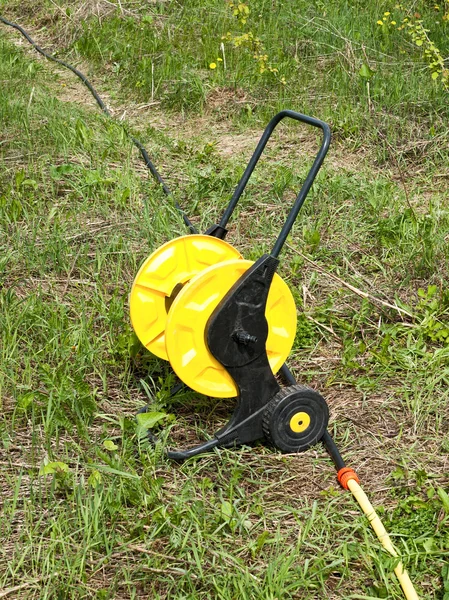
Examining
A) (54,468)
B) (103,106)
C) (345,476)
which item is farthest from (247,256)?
(103,106)

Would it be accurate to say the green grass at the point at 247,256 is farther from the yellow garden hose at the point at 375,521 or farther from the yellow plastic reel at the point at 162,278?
the yellow plastic reel at the point at 162,278

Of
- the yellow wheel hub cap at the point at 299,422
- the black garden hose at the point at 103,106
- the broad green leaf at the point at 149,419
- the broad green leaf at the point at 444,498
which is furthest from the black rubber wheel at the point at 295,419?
the black garden hose at the point at 103,106

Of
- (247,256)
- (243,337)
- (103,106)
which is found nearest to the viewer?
(243,337)

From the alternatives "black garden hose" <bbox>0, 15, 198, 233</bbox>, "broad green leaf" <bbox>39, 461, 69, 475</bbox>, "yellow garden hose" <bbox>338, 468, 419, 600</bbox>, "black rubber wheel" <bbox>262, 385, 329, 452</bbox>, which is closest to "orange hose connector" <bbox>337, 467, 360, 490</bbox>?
"yellow garden hose" <bbox>338, 468, 419, 600</bbox>

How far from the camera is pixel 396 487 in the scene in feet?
8.48

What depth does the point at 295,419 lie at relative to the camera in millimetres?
2670

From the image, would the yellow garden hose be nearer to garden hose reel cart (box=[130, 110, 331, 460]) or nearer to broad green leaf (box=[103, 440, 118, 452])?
garden hose reel cart (box=[130, 110, 331, 460])

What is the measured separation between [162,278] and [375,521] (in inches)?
42.7

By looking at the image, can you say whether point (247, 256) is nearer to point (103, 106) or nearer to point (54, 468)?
point (54, 468)

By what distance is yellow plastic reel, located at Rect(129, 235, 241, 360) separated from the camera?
278 cm

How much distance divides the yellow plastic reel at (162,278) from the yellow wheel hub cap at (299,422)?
21.0 inches

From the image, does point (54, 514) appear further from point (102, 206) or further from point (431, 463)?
point (102, 206)

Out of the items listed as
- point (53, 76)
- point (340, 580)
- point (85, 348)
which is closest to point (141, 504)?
point (340, 580)

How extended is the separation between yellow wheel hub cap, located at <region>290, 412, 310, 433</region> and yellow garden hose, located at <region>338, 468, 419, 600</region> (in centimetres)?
20
